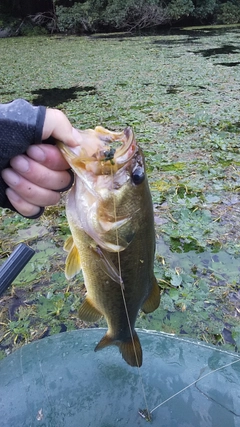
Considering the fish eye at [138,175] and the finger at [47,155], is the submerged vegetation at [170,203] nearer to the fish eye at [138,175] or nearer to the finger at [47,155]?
the fish eye at [138,175]

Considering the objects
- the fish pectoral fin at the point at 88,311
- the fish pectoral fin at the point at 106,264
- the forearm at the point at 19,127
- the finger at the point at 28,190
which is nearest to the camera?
the forearm at the point at 19,127

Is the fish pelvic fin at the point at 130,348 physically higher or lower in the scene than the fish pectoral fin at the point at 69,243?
lower

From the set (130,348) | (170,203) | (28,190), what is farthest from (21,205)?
(170,203)

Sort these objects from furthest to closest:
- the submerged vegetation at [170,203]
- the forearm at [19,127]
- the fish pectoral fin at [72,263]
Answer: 1. the submerged vegetation at [170,203]
2. the fish pectoral fin at [72,263]
3. the forearm at [19,127]

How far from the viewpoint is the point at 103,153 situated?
140 cm

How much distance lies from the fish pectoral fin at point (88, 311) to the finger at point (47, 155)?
714 mm

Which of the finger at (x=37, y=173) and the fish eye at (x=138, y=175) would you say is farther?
the fish eye at (x=138, y=175)

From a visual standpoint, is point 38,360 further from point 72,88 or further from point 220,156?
point 72,88

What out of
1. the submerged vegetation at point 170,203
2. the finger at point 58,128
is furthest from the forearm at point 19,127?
the submerged vegetation at point 170,203

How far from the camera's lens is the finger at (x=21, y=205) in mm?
1441

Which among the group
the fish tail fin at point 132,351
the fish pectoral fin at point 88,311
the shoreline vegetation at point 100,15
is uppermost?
the fish pectoral fin at point 88,311

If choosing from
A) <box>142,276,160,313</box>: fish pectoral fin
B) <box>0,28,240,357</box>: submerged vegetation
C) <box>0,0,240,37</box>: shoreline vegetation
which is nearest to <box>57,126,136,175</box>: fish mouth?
<box>142,276,160,313</box>: fish pectoral fin

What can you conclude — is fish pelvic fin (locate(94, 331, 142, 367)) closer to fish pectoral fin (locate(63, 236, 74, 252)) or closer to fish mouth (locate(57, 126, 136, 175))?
fish pectoral fin (locate(63, 236, 74, 252))

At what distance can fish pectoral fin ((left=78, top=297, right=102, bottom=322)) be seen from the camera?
6.09 feet
